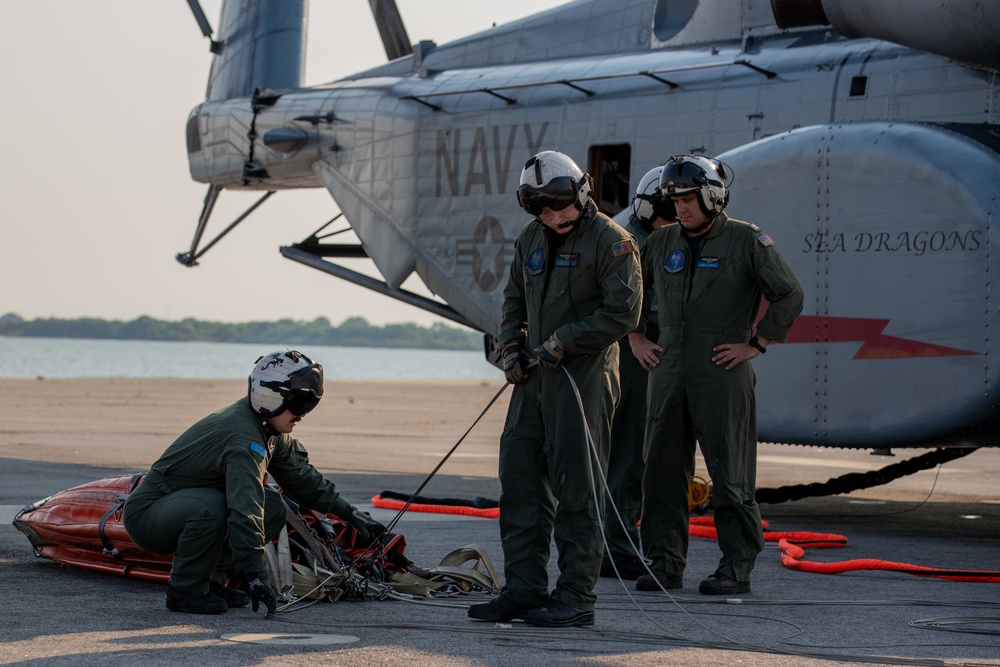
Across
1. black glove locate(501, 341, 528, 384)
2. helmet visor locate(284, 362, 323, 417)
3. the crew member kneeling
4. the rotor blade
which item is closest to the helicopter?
the rotor blade

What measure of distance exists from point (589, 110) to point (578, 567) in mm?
7277

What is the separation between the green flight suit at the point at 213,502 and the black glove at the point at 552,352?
1.32m

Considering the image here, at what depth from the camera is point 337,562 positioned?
253 inches

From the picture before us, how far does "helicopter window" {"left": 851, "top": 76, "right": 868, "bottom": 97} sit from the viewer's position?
10.2 metres

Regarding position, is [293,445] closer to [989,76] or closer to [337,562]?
[337,562]

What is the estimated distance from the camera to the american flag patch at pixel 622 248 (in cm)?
588

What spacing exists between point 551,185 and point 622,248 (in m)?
0.43

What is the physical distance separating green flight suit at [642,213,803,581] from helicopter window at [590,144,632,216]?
510cm

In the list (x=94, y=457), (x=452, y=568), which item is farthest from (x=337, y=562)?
(x=94, y=457)

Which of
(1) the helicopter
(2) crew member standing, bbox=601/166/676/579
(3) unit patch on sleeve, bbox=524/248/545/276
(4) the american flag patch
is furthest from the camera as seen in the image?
(1) the helicopter

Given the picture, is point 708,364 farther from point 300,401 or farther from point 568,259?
point 300,401

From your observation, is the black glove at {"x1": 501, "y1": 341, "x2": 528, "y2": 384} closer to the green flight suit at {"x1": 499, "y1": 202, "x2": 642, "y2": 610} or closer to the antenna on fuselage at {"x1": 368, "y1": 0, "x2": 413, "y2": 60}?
the green flight suit at {"x1": 499, "y1": 202, "x2": 642, "y2": 610}

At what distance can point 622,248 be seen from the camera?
591 cm

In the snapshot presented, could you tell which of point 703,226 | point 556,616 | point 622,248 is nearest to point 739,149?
point 703,226
